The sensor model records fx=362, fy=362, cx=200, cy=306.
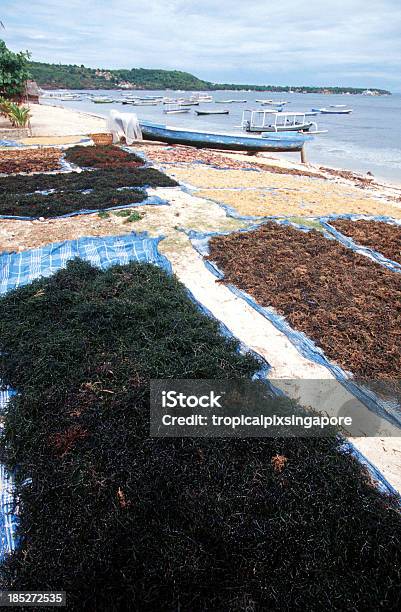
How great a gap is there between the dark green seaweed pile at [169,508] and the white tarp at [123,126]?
1545 centimetres

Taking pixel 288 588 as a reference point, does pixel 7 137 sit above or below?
above

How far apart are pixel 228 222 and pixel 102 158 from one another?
6503 mm

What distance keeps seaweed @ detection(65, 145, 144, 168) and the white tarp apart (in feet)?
11.7

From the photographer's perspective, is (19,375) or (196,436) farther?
(19,375)

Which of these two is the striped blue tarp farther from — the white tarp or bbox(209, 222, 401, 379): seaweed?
the white tarp

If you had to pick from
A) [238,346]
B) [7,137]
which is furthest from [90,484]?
[7,137]

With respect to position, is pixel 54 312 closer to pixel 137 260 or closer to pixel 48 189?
pixel 137 260

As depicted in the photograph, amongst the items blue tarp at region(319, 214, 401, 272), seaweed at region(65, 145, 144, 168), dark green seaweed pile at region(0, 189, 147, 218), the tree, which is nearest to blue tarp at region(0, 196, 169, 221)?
dark green seaweed pile at region(0, 189, 147, 218)

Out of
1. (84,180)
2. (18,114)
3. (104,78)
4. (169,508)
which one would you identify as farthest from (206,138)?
(104,78)

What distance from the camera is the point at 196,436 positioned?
2484 millimetres

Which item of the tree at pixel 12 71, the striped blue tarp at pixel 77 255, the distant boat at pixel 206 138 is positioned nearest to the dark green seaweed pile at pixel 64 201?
the striped blue tarp at pixel 77 255

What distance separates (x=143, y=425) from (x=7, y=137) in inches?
688

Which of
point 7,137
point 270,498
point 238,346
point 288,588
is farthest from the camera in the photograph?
point 7,137

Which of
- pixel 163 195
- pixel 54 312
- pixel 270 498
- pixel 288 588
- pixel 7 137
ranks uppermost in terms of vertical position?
pixel 7 137
